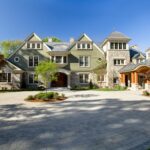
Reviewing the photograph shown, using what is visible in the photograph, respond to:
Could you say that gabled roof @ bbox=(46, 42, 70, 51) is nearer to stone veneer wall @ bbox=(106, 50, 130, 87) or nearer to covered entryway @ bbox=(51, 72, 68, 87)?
covered entryway @ bbox=(51, 72, 68, 87)

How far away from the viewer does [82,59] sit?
37.0 m

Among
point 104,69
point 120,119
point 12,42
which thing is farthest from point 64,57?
point 12,42

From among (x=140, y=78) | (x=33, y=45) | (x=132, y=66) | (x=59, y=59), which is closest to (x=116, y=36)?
(x=132, y=66)

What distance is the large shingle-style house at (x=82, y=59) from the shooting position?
35688 millimetres

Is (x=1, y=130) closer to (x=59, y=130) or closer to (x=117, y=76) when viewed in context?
(x=59, y=130)

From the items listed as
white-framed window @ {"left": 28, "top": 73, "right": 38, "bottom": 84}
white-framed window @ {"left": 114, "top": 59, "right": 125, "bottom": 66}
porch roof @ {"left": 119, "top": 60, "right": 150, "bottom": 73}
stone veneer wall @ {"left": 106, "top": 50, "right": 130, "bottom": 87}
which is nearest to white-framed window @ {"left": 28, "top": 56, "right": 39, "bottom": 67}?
white-framed window @ {"left": 28, "top": 73, "right": 38, "bottom": 84}

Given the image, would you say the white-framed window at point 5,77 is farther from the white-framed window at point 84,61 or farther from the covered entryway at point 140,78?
the covered entryway at point 140,78

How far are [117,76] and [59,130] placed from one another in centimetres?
2929

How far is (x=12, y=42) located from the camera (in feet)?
212

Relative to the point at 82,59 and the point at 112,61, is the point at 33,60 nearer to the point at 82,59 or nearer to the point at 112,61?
the point at 82,59

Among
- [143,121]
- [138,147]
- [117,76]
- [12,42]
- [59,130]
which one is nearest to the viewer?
[138,147]

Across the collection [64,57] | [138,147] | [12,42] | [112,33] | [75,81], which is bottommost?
[138,147]

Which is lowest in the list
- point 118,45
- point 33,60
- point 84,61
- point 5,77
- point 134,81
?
Result: point 134,81

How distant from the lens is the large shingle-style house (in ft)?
117
